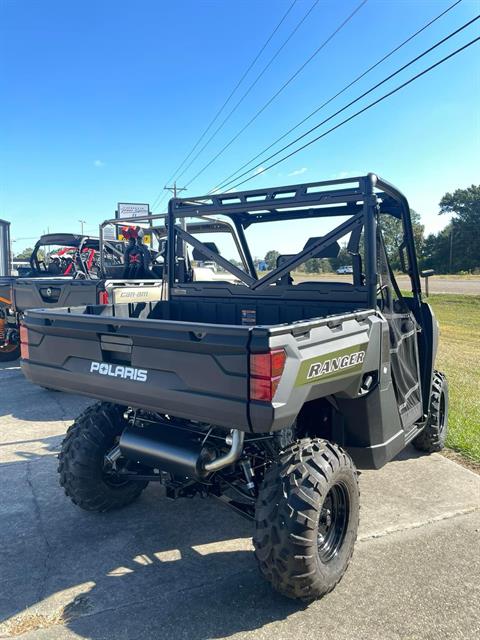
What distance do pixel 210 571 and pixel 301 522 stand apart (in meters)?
0.76

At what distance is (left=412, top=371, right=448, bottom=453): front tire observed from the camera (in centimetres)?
415

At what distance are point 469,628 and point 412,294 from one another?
2.37 meters

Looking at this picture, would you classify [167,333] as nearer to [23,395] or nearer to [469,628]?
[469,628]

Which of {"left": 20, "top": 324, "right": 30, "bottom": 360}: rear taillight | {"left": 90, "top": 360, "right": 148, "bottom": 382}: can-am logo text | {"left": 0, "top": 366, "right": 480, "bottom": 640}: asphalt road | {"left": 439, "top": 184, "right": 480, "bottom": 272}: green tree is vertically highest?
{"left": 439, "top": 184, "right": 480, "bottom": 272}: green tree

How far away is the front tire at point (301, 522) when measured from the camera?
2.25 m

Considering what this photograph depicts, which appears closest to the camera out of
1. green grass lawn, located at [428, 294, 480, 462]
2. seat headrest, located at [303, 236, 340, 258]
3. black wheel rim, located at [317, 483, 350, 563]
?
black wheel rim, located at [317, 483, 350, 563]

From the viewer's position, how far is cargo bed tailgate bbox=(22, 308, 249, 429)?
2.12m

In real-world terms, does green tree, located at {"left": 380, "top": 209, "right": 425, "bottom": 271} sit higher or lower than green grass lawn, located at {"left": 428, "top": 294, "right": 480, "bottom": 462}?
higher

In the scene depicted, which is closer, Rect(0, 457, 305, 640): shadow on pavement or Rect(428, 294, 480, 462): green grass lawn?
Rect(0, 457, 305, 640): shadow on pavement

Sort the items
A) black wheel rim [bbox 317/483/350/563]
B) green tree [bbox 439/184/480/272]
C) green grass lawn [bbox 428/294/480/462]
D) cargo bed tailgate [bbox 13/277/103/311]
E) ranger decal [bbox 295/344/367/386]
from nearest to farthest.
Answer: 1. ranger decal [bbox 295/344/367/386]
2. black wheel rim [bbox 317/483/350/563]
3. green grass lawn [bbox 428/294/480/462]
4. cargo bed tailgate [bbox 13/277/103/311]
5. green tree [bbox 439/184/480/272]

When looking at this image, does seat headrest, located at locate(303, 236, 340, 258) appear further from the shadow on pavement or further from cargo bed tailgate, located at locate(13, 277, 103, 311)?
Answer: cargo bed tailgate, located at locate(13, 277, 103, 311)

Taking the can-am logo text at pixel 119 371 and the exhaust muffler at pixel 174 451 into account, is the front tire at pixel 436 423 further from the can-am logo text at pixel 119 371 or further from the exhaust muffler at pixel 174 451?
the can-am logo text at pixel 119 371

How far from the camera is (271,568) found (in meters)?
2.28

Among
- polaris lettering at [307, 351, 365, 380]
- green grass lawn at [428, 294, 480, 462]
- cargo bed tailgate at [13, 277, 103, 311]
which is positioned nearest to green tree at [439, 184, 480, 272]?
green grass lawn at [428, 294, 480, 462]
